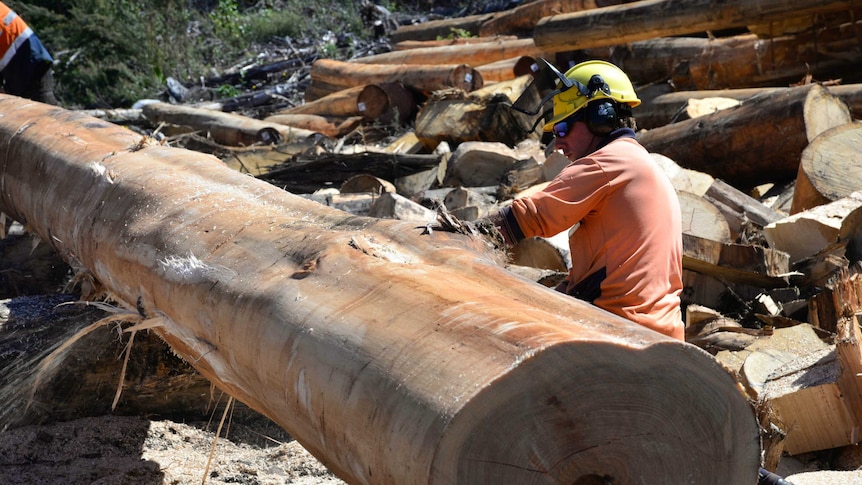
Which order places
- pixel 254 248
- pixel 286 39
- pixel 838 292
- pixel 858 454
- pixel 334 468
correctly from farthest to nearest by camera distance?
pixel 286 39 → pixel 838 292 → pixel 858 454 → pixel 254 248 → pixel 334 468

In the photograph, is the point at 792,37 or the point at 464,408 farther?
the point at 792,37

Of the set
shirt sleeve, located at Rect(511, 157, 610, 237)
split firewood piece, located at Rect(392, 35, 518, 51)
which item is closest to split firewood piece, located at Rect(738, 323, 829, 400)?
shirt sleeve, located at Rect(511, 157, 610, 237)

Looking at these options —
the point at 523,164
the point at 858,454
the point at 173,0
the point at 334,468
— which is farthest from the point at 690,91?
the point at 173,0

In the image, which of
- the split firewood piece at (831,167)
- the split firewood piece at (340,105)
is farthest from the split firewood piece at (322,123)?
the split firewood piece at (831,167)

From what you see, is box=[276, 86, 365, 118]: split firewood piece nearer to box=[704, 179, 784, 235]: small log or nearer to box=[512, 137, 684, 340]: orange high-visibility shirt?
box=[704, 179, 784, 235]: small log

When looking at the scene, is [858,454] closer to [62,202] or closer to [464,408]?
[464,408]

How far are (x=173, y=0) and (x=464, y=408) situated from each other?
18202 millimetres

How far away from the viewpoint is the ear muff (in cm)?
319

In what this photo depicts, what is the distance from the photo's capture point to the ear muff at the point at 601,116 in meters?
3.19

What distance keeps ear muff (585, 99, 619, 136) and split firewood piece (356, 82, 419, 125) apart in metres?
7.15

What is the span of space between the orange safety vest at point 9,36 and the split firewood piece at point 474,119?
12.2ft

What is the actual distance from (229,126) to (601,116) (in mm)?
8130

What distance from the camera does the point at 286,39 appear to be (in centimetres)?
1808

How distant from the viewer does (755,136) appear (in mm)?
6277
